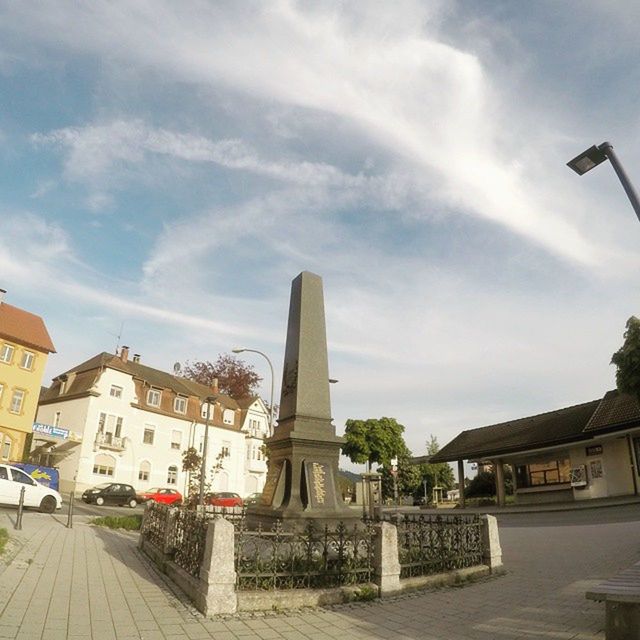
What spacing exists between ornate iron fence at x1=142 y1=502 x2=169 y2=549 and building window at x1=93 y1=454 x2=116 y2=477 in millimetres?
28164

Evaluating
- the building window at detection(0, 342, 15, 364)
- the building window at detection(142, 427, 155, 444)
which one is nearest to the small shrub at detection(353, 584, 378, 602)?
the building window at detection(0, 342, 15, 364)

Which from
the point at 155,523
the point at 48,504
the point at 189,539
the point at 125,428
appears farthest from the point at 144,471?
the point at 189,539

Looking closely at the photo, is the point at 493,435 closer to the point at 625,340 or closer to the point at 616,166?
the point at 625,340

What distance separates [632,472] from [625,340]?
12593mm

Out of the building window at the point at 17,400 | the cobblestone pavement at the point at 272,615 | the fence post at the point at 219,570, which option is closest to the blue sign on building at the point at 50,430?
the building window at the point at 17,400

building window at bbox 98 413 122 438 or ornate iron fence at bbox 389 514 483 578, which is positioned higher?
building window at bbox 98 413 122 438

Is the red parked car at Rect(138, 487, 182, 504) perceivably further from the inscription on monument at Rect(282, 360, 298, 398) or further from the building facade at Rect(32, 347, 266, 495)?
the inscription on monument at Rect(282, 360, 298, 398)

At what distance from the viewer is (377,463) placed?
49938 millimetres

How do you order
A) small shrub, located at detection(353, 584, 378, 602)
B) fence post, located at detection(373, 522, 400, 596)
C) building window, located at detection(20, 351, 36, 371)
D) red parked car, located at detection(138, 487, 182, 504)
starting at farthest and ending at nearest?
building window, located at detection(20, 351, 36, 371)
red parked car, located at detection(138, 487, 182, 504)
fence post, located at detection(373, 522, 400, 596)
small shrub, located at detection(353, 584, 378, 602)

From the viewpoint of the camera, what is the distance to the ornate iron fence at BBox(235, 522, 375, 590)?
640 cm

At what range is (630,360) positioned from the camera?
14164mm

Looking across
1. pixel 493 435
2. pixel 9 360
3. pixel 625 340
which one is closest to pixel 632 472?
pixel 493 435

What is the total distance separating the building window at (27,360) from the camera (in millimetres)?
34228

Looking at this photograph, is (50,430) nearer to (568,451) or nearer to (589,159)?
(568,451)
